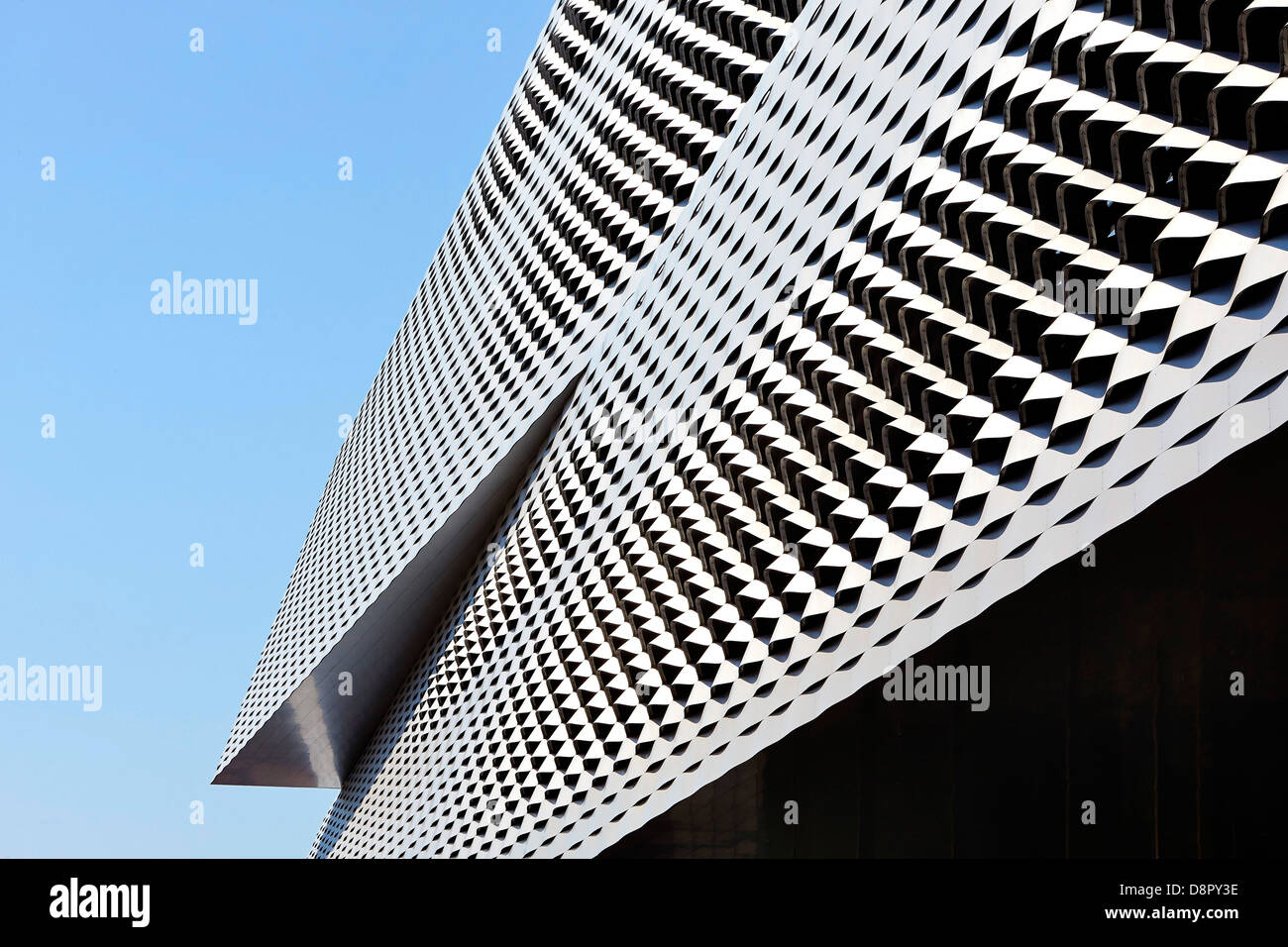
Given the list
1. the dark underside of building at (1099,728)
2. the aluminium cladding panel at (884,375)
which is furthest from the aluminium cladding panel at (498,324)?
the dark underside of building at (1099,728)

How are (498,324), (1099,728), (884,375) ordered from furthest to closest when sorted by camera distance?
(498,324), (884,375), (1099,728)

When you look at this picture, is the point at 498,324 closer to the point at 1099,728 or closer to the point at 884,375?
the point at 884,375

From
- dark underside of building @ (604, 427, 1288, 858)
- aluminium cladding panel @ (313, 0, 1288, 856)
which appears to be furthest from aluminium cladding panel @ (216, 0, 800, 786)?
dark underside of building @ (604, 427, 1288, 858)

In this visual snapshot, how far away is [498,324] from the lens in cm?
3478

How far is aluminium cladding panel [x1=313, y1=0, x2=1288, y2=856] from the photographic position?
11.6 m

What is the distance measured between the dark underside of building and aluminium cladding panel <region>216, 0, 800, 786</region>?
13.7m

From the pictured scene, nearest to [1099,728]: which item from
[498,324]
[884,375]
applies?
[884,375]

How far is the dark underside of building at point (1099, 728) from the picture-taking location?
13406 millimetres

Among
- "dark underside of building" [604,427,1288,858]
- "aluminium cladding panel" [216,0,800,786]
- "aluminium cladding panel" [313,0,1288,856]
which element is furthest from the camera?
"aluminium cladding panel" [216,0,800,786]

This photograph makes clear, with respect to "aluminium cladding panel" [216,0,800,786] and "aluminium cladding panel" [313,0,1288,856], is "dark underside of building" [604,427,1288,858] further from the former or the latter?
"aluminium cladding panel" [216,0,800,786]

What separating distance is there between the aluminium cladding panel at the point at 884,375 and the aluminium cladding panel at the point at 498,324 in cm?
379

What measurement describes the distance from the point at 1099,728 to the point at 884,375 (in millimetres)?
4980

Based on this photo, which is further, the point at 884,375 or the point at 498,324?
the point at 498,324
